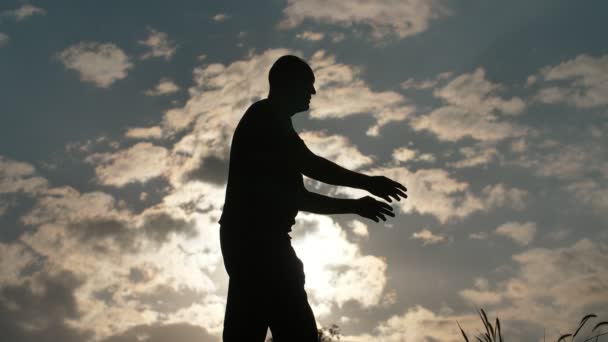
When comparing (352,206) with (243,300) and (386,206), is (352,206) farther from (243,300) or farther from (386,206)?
(243,300)

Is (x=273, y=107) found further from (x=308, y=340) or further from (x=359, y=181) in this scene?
(x=308, y=340)

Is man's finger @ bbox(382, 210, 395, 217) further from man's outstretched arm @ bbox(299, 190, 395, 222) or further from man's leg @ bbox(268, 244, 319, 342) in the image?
man's leg @ bbox(268, 244, 319, 342)

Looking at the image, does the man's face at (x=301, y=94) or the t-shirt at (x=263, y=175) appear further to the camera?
the man's face at (x=301, y=94)

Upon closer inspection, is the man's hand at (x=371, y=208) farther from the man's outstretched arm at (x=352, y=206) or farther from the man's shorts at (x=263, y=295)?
the man's shorts at (x=263, y=295)

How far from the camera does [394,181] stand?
14.4 ft

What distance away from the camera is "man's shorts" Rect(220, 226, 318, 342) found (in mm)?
3994

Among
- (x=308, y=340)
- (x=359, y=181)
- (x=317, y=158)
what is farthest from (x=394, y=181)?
(x=308, y=340)

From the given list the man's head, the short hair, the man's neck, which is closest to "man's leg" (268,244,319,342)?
the man's neck

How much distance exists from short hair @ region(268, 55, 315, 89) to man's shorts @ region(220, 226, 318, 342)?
1089 mm

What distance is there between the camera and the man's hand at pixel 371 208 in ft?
13.9

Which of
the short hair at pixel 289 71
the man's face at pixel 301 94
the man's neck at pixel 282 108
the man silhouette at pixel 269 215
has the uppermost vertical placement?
the short hair at pixel 289 71

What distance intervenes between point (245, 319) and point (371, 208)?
1109 millimetres

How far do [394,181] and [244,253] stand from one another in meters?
1.17

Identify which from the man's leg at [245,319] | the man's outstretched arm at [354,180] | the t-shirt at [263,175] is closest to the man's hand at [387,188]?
the man's outstretched arm at [354,180]
